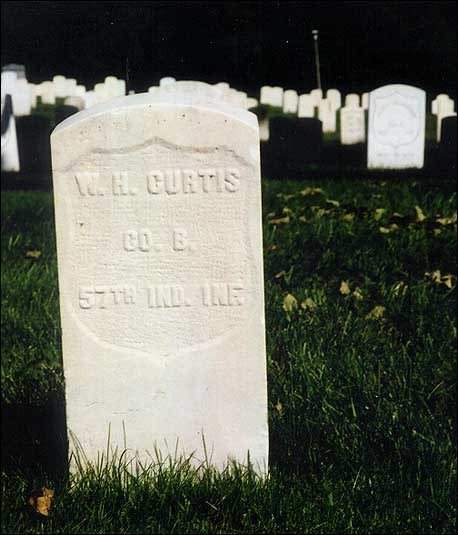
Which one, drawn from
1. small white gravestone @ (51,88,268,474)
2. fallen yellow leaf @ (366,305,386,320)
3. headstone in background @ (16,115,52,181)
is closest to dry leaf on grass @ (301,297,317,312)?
fallen yellow leaf @ (366,305,386,320)

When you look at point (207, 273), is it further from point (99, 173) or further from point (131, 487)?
point (131, 487)

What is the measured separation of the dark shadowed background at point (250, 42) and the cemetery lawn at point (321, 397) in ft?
15.8

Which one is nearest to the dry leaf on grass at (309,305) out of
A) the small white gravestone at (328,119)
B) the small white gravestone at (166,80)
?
the small white gravestone at (166,80)

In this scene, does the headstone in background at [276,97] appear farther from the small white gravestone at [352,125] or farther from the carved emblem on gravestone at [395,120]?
the carved emblem on gravestone at [395,120]

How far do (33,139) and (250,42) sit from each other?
4.80 m

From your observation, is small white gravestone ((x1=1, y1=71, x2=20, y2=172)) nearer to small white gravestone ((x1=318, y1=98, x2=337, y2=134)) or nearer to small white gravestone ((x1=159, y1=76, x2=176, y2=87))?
small white gravestone ((x1=159, y1=76, x2=176, y2=87))

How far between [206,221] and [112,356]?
1.78ft

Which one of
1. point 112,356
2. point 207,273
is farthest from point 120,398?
point 207,273

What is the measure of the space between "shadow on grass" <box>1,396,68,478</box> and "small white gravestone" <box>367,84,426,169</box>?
7.42 m

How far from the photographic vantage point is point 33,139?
11.1m

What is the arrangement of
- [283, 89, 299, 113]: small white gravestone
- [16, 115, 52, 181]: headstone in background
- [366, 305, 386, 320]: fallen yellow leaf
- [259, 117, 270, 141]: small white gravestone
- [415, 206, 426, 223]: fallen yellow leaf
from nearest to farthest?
1. [366, 305, 386, 320]: fallen yellow leaf
2. [415, 206, 426, 223]: fallen yellow leaf
3. [16, 115, 52, 181]: headstone in background
4. [259, 117, 270, 141]: small white gravestone
5. [283, 89, 299, 113]: small white gravestone

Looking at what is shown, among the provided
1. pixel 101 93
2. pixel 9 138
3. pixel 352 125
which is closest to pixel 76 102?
pixel 9 138

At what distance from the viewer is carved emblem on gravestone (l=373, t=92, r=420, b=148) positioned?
10.0m

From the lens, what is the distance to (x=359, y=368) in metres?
3.48
